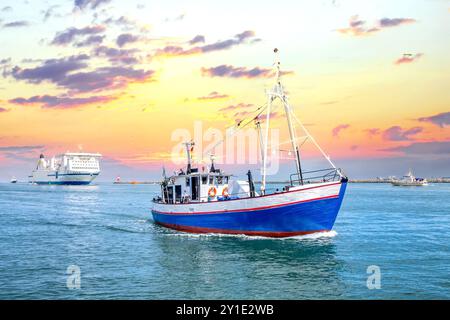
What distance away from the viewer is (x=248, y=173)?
122 ft

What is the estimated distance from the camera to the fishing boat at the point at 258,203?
110 ft

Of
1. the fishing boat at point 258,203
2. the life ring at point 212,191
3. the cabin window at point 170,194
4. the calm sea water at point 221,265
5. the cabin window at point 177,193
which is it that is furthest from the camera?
the cabin window at point 170,194

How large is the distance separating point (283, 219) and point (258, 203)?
268 centimetres

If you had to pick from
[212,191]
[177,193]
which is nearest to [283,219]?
[212,191]

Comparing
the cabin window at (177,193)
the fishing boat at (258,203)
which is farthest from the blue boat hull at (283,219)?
the cabin window at (177,193)

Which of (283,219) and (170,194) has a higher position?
(170,194)

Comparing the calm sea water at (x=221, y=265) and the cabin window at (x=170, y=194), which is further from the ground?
the cabin window at (x=170, y=194)

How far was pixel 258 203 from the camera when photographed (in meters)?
34.6

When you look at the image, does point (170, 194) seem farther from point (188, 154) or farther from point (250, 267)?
point (250, 267)

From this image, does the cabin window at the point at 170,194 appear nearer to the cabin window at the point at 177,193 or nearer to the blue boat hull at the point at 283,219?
the cabin window at the point at 177,193

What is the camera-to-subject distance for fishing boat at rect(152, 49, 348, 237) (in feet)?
110

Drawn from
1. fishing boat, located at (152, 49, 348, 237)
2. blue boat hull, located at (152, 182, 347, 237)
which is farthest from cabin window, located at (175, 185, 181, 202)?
blue boat hull, located at (152, 182, 347, 237)

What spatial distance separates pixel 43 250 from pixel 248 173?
20165 millimetres
